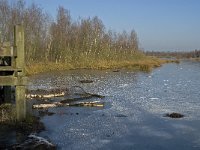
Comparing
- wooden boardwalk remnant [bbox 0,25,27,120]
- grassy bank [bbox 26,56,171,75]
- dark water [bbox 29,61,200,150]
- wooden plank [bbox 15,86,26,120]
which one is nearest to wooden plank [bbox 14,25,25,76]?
wooden boardwalk remnant [bbox 0,25,27,120]

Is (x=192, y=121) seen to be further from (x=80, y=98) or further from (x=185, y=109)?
(x=80, y=98)

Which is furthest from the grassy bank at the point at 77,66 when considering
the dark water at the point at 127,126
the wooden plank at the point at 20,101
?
the wooden plank at the point at 20,101

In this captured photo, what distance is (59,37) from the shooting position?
76.9 meters

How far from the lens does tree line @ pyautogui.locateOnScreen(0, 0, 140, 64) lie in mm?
63469

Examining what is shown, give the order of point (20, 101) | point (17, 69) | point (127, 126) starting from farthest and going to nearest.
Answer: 1. point (127, 126)
2. point (20, 101)
3. point (17, 69)

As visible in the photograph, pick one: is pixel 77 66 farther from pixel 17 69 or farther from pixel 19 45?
pixel 17 69

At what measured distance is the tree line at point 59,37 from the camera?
63.5 m

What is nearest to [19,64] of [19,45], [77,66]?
[19,45]

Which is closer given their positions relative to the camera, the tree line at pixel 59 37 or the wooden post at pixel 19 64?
the wooden post at pixel 19 64

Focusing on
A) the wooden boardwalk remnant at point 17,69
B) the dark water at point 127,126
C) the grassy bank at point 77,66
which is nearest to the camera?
the dark water at point 127,126

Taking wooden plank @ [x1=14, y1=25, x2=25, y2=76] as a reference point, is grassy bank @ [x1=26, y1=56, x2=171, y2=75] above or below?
below

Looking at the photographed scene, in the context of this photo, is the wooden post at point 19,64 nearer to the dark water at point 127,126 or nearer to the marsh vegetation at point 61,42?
the dark water at point 127,126

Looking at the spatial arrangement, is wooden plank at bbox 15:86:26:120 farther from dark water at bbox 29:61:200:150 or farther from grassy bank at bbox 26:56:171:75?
grassy bank at bbox 26:56:171:75

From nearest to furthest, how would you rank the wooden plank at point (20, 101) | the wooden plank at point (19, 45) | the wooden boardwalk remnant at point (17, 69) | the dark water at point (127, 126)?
1. the dark water at point (127, 126)
2. the wooden boardwalk remnant at point (17, 69)
3. the wooden plank at point (19, 45)
4. the wooden plank at point (20, 101)
